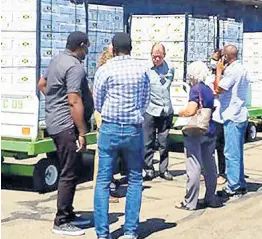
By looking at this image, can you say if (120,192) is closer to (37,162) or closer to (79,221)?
(37,162)

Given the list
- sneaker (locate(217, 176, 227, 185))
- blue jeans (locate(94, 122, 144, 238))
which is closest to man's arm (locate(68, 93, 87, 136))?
blue jeans (locate(94, 122, 144, 238))

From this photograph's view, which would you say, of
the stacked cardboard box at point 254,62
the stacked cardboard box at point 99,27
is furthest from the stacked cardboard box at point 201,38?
the stacked cardboard box at point 99,27

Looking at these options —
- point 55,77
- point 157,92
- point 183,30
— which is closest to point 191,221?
point 55,77

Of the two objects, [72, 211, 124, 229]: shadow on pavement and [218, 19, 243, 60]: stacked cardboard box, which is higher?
[218, 19, 243, 60]: stacked cardboard box

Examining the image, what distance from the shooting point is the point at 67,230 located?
7102mm

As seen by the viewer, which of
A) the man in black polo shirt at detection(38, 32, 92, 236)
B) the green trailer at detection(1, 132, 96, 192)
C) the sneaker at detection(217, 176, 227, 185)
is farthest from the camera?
the sneaker at detection(217, 176, 227, 185)

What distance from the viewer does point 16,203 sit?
28.5ft

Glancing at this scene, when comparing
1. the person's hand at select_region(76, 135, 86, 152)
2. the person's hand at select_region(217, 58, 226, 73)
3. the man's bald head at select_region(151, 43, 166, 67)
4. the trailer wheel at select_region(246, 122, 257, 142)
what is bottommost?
the trailer wheel at select_region(246, 122, 257, 142)

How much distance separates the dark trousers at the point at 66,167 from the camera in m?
7.00

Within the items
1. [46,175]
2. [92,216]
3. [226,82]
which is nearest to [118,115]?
[92,216]

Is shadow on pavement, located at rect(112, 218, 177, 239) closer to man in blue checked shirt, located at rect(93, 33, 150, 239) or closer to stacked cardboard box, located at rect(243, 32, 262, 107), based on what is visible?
man in blue checked shirt, located at rect(93, 33, 150, 239)

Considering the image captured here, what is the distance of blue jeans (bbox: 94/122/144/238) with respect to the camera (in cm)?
664

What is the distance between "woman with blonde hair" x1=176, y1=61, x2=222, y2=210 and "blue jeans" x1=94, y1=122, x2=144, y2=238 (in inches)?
56.5

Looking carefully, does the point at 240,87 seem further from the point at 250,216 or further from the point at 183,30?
the point at 183,30
